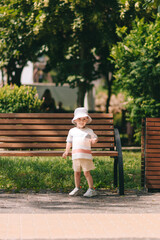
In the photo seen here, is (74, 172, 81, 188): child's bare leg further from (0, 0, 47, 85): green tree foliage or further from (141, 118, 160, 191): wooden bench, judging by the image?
(0, 0, 47, 85): green tree foliage

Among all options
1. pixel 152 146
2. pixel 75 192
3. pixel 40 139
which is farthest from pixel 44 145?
pixel 152 146

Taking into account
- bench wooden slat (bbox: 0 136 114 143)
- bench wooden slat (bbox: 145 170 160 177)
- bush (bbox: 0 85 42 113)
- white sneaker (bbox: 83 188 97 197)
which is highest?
bush (bbox: 0 85 42 113)

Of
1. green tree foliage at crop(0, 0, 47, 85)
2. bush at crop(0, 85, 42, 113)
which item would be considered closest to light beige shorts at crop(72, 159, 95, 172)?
bush at crop(0, 85, 42, 113)

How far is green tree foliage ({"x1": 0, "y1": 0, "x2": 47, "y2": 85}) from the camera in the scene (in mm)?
14109

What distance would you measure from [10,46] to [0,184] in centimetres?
950

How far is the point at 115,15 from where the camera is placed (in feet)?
46.8

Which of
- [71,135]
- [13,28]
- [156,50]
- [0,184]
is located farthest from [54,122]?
[13,28]

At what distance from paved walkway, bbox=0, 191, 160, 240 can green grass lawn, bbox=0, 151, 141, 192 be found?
15.4 inches

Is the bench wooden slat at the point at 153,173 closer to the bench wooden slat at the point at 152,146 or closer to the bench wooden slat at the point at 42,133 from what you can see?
the bench wooden slat at the point at 152,146

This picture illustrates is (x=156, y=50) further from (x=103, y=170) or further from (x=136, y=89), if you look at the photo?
(x=103, y=170)

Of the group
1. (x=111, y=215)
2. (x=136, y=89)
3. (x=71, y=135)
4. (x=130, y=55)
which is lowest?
(x=111, y=215)

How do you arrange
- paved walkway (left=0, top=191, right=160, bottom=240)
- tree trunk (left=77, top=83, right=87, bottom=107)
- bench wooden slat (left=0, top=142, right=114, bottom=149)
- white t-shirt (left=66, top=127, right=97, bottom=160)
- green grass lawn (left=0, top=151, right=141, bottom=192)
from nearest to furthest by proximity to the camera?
paved walkway (left=0, top=191, right=160, bottom=240) < white t-shirt (left=66, top=127, right=97, bottom=160) < green grass lawn (left=0, top=151, right=141, bottom=192) < bench wooden slat (left=0, top=142, right=114, bottom=149) < tree trunk (left=77, top=83, right=87, bottom=107)

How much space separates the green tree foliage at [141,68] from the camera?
404 inches

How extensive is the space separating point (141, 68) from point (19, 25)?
599cm
